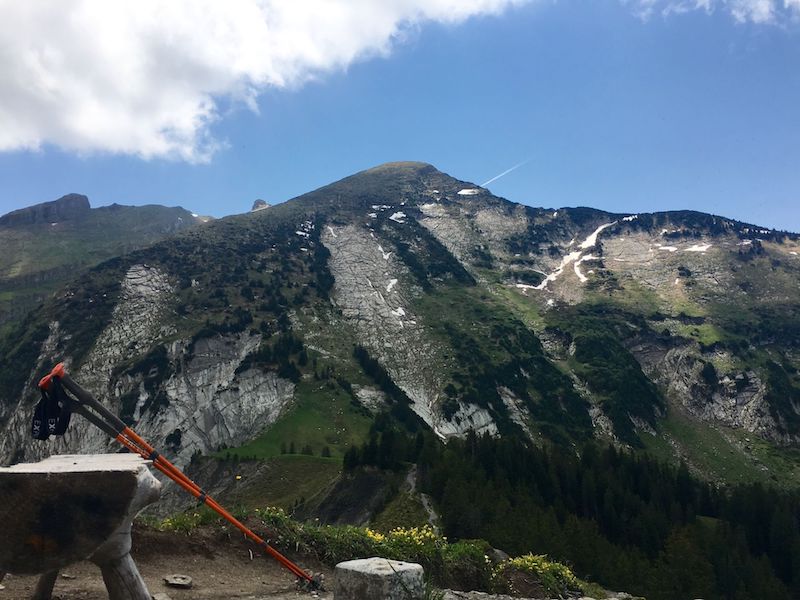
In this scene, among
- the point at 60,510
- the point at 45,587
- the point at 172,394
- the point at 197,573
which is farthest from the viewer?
the point at 172,394

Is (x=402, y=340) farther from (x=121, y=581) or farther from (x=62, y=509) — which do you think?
(x=62, y=509)

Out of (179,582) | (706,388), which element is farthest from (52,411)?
(706,388)

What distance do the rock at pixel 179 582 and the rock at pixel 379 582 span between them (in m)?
5.18

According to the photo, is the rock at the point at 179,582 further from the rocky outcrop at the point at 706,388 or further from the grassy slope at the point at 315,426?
the rocky outcrop at the point at 706,388

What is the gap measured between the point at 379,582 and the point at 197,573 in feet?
24.0

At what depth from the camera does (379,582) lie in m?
8.44

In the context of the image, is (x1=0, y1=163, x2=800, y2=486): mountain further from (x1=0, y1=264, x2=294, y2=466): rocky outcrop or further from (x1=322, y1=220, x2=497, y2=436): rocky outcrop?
(x1=322, y1=220, x2=497, y2=436): rocky outcrop

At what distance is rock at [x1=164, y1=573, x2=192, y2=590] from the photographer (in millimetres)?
11938

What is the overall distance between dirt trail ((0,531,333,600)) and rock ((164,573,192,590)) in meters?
0.13

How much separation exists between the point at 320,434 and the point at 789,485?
10455cm

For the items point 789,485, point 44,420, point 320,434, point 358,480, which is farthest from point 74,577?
point 789,485

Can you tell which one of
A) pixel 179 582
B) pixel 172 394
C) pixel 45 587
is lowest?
pixel 172 394

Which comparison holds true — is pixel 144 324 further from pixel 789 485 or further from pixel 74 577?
pixel 789 485

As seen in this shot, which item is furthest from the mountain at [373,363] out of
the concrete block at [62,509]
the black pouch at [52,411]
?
the concrete block at [62,509]
